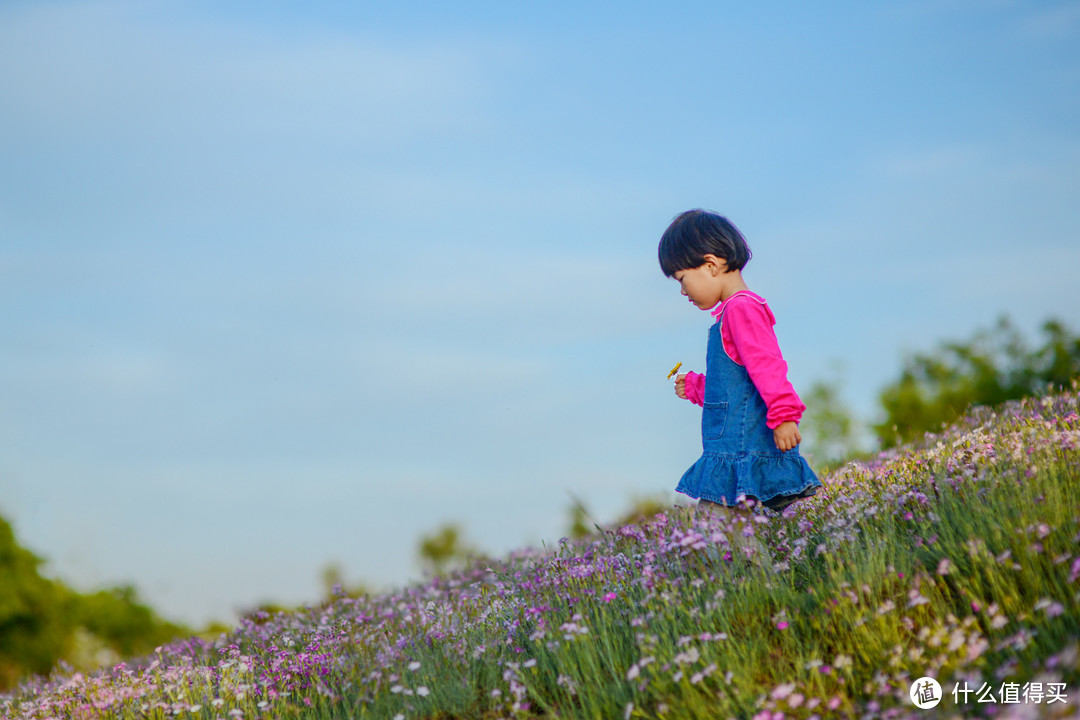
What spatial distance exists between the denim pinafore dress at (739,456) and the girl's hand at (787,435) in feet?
0.78

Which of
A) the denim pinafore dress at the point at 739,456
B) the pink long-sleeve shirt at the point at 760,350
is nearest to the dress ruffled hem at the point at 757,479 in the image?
the denim pinafore dress at the point at 739,456

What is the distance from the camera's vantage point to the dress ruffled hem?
5.41 meters

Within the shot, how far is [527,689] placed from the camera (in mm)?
4270

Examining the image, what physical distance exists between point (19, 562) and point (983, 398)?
95.9 ft

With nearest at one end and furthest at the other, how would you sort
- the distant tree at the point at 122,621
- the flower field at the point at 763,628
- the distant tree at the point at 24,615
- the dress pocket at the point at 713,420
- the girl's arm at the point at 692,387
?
the flower field at the point at 763,628, the dress pocket at the point at 713,420, the girl's arm at the point at 692,387, the distant tree at the point at 24,615, the distant tree at the point at 122,621

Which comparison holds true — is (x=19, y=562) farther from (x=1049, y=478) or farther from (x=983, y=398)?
(x=983, y=398)

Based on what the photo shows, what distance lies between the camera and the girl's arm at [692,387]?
6211 millimetres

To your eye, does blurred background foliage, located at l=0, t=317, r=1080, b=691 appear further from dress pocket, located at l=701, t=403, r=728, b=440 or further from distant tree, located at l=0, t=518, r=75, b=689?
dress pocket, located at l=701, t=403, r=728, b=440

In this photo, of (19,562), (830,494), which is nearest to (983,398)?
(830,494)

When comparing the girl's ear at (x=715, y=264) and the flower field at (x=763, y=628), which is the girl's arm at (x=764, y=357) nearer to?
the girl's ear at (x=715, y=264)

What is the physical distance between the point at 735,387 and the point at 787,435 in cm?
53

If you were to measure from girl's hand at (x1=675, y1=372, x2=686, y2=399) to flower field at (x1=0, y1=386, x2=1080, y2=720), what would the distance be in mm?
887

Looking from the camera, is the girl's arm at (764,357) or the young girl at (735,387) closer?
the girl's arm at (764,357)

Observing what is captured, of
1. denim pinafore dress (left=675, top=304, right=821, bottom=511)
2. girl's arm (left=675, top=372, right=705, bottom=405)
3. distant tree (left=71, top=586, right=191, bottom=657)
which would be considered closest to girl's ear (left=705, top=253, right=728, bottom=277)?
denim pinafore dress (left=675, top=304, right=821, bottom=511)
